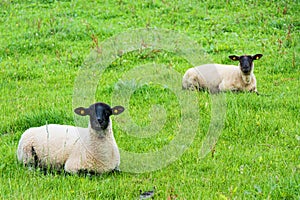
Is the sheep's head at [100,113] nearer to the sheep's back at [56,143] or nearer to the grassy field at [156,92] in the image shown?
the sheep's back at [56,143]

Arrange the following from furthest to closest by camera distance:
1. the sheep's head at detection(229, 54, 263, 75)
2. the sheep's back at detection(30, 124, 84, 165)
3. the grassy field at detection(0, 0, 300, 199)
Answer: the sheep's head at detection(229, 54, 263, 75)
the sheep's back at detection(30, 124, 84, 165)
the grassy field at detection(0, 0, 300, 199)

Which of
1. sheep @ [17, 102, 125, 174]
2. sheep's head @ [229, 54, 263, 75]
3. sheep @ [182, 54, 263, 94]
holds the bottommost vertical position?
sheep @ [17, 102, 125, 174]

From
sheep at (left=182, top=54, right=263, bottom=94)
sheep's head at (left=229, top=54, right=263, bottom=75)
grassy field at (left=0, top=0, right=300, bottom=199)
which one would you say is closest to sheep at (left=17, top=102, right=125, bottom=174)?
grassy field at (left=0, top=0, right=300, bottom=199)

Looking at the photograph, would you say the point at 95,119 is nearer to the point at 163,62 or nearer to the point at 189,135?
the point at 189,135

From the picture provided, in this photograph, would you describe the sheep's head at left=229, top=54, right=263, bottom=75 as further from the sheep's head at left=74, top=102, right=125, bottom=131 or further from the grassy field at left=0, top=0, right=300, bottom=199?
the sheep's head at left=74, top=102, right=125, bottom=131

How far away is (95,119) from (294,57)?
7182mm

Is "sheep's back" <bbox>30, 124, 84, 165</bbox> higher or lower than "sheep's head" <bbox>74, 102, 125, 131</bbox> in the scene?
lower

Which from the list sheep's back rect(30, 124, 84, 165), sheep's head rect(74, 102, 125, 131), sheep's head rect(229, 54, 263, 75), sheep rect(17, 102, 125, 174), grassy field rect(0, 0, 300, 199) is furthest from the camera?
sheep's head rect(229, 54, 263, 75)

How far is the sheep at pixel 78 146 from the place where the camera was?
6.57 m

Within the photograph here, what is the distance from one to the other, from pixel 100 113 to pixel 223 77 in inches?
222

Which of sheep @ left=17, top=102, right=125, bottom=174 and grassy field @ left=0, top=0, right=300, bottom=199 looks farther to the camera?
sheep @ left=17, top=102, right=125, bottom=174

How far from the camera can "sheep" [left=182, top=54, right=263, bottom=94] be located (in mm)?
11016

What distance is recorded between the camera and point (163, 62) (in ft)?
42.1

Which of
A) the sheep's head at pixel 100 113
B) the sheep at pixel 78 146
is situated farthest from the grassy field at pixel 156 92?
the sheep's head at pixel 100 113
